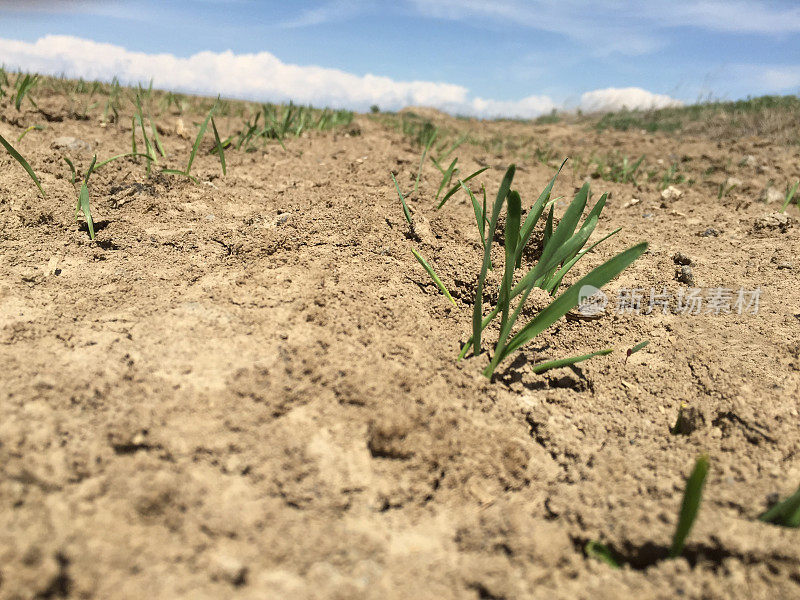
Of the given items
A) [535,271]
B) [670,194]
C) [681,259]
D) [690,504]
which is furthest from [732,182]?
[690,504]

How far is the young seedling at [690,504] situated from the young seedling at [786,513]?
7.0 inches

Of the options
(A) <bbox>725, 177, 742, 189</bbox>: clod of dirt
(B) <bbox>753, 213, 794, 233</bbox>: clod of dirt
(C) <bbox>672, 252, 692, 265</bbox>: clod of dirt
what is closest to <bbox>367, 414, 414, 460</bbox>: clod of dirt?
(C) <bbox>672, 252, 692, 265</bbox>: clod of dirt

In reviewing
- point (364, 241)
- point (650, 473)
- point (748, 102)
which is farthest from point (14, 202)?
point (748, 102)

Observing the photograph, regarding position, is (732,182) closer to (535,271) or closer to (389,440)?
(535,271)

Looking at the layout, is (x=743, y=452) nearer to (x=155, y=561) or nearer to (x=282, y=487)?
(x=282, y=487)

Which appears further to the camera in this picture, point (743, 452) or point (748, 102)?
point (748, 102)

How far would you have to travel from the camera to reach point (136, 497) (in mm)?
818

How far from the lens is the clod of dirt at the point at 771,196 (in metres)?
2.83

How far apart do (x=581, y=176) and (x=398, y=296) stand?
228 cm

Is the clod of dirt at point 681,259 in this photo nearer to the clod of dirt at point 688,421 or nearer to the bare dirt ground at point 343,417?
the bare dirt ground at point 343,417

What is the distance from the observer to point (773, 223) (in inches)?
86.5

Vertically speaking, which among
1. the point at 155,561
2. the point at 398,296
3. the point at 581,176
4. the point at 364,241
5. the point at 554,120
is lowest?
the point at 155,561

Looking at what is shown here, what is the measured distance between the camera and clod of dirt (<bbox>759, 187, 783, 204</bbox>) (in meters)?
2.83

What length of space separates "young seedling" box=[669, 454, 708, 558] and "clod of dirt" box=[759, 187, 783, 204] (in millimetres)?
2813
